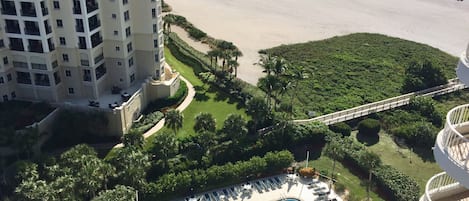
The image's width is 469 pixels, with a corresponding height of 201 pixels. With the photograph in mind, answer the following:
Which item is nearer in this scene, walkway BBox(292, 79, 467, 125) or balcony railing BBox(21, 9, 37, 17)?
balcony railing BBox(21, 9, 37, 17)

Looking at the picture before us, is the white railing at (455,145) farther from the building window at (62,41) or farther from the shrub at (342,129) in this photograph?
the building window at (62,41)

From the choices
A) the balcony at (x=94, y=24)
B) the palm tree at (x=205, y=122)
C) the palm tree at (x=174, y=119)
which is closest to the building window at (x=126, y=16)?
the balcony at (x=94, y=24)

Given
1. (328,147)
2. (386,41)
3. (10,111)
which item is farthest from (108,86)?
(386,41)

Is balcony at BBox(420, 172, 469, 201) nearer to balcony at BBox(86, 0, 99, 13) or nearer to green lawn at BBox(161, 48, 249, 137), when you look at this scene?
green lawn at BBox(161, 48, 249, 137)

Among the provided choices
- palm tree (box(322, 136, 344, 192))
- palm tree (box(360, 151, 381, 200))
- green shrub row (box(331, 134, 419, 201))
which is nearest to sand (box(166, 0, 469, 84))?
palm tree (box(322, 136, 344, 192))

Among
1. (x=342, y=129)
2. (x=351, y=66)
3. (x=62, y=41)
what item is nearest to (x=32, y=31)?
(x=62, y=41)

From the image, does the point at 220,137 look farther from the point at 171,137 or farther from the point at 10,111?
the point at 10,111
